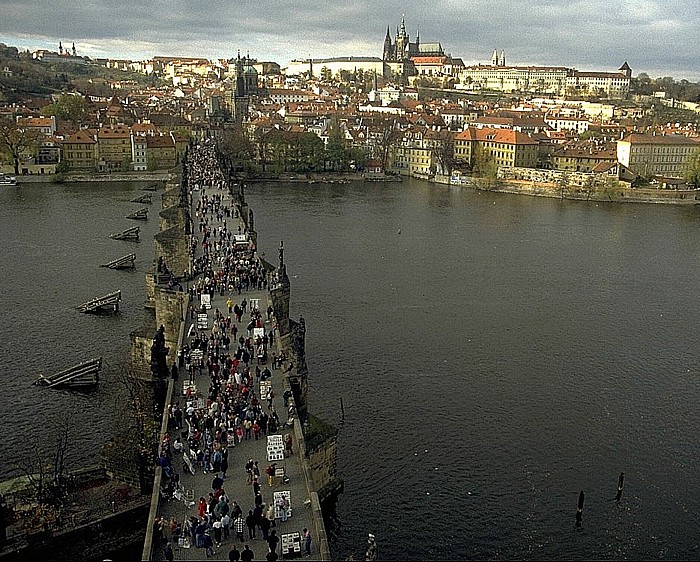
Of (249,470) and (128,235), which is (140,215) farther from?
(249,470)

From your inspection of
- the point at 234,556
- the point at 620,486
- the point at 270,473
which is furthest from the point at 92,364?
the point at 620,486

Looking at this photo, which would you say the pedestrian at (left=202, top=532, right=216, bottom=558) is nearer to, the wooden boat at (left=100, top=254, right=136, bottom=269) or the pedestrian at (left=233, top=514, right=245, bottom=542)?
the pedestrian at (left=233, top=514, right=245, bottom=542)

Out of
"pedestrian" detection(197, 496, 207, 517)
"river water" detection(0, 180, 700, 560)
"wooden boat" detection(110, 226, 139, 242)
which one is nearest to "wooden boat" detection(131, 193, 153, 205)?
"river water" detection(0, 180, 700, 560)

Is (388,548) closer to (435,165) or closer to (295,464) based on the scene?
(295,464)

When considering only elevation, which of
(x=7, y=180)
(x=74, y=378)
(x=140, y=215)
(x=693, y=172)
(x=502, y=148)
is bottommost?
(x=74, y=378)

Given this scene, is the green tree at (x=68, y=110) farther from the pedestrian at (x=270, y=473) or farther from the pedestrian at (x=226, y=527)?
the pedestrian at (x=226, y=527)

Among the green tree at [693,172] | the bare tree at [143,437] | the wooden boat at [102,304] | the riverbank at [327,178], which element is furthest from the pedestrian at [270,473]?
the green tree at [693,172]
